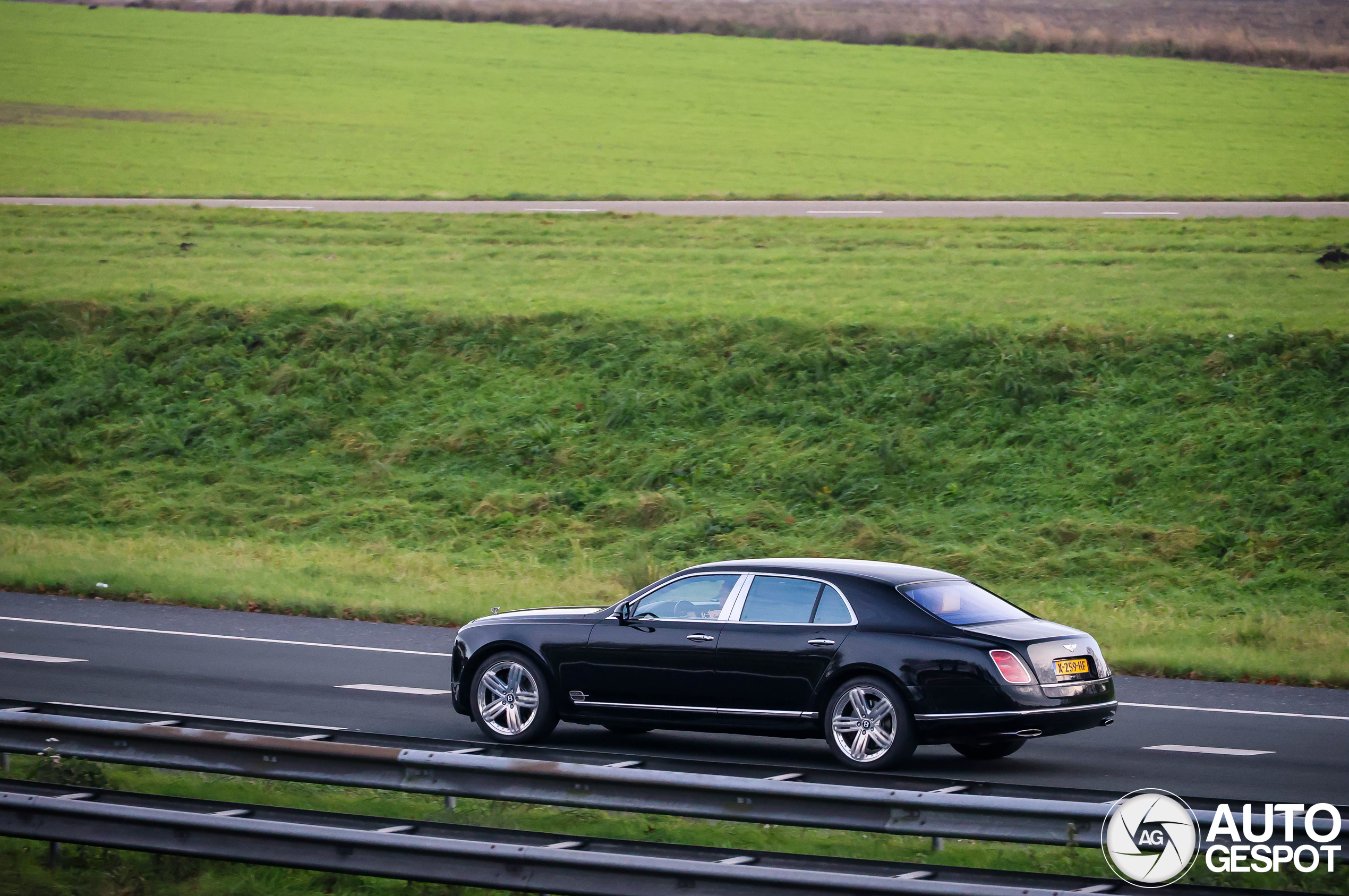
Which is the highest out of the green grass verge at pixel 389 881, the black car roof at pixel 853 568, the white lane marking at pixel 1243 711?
the black car roof at pixel 853 568

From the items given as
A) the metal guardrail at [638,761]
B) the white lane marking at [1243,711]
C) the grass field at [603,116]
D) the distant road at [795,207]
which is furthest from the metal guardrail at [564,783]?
the grass field at [603,116]

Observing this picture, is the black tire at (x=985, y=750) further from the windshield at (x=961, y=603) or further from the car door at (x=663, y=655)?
the car door at (x=663, y=655)

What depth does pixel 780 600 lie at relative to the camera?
416 inches

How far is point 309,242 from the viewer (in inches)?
1375

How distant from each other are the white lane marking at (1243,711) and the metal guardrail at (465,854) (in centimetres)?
684

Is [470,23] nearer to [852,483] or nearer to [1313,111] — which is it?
[1313,111]

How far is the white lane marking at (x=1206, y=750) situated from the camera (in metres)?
11.0

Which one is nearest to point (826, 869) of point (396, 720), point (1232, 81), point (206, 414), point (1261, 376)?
point (396, 720)

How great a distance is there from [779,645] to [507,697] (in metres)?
2.17

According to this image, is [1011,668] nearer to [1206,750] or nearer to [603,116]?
[1206,750]

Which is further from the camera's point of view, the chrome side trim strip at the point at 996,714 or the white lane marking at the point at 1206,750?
the white lane marking at the point at 1206,750

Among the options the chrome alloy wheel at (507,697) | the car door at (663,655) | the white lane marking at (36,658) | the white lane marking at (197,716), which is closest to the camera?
the white lane marking at (197,716)

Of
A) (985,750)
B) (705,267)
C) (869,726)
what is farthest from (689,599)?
(705,267)

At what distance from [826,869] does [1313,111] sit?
48.2 metres
